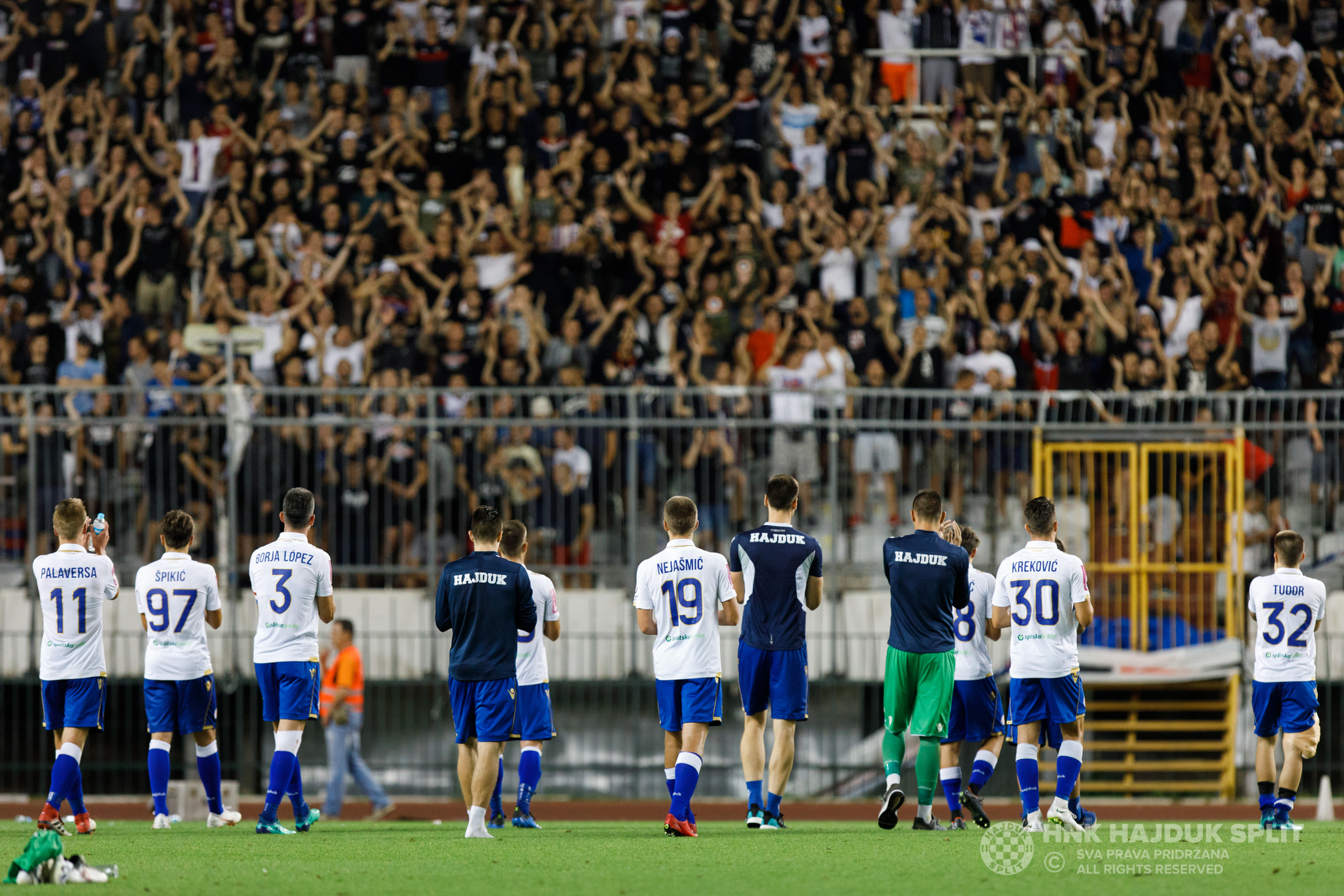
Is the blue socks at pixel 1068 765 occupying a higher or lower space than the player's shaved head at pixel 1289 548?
lower

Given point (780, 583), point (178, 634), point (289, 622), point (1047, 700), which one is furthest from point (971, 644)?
point (178, 634)

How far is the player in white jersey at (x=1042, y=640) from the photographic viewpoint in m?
11.1

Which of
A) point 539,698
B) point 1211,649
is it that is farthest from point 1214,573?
point 539,698

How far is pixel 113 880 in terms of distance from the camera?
884 cm

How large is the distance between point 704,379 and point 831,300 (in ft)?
6.91

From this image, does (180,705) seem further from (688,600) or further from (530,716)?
(688,600)

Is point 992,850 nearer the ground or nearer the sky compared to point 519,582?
nearer the ground

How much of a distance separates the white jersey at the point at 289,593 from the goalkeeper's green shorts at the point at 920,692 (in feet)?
12.2

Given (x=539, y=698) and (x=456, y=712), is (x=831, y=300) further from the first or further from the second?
(x=456, y=712)

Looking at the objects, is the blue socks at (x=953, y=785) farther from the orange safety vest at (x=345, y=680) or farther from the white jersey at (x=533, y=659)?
the orange safety vest at (x=345, y=680)

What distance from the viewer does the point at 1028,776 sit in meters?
11.2

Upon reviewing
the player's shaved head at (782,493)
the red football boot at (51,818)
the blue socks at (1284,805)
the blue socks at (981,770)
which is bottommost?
the blue socks at (1284,805)

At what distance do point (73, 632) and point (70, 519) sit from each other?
755 millimetres

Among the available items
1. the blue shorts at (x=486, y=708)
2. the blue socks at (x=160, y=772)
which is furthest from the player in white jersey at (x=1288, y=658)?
the blue socks at (x=160, y=772)
